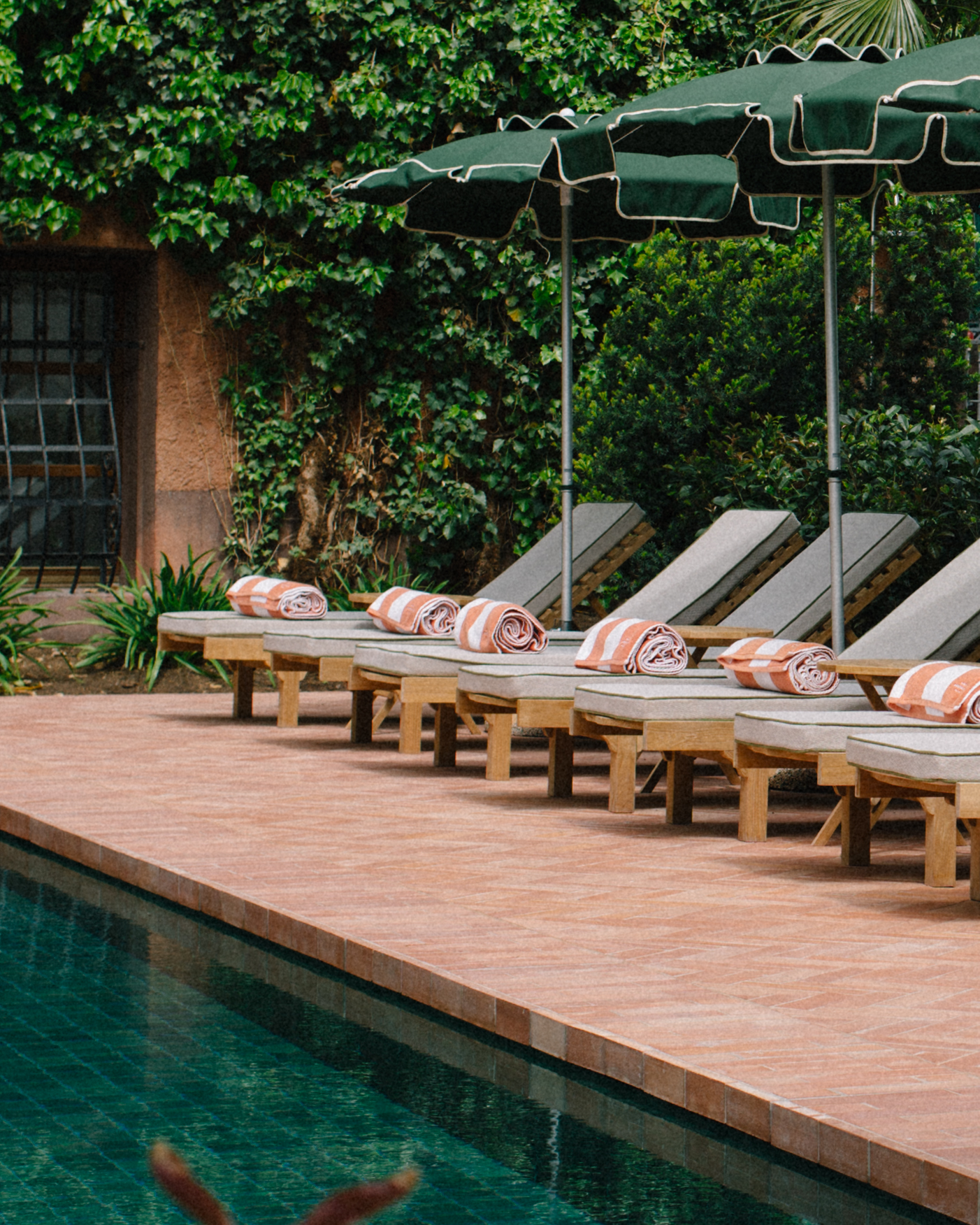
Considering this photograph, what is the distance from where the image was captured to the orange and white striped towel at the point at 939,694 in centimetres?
545

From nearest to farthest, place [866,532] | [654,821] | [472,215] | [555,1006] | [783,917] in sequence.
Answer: [555,1006], [783,917], [654,821], [866,532], [472,215]

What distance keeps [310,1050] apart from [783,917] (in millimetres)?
1554

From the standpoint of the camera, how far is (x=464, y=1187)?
9.55ft

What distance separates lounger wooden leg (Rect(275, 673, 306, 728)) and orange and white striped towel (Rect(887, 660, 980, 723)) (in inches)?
165

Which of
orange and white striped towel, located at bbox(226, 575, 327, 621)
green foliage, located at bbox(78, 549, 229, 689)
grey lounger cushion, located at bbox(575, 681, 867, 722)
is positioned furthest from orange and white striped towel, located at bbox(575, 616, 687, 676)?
green foliage, located at bbox(78, 549, 229, 689)

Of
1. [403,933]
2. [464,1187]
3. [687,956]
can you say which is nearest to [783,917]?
[687,956]

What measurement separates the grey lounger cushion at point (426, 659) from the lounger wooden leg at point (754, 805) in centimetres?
143

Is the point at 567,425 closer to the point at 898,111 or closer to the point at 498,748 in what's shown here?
the point at 498,748

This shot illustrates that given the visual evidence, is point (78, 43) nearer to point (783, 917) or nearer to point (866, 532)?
point (866, 532)

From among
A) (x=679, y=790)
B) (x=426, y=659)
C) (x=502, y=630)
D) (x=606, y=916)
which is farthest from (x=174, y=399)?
(x=606, y=916)

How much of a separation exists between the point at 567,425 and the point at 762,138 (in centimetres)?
206

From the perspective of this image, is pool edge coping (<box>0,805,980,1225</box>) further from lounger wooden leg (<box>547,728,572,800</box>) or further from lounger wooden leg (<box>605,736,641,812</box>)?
lounger wooden leg (<box>547,728,572,800</box>)

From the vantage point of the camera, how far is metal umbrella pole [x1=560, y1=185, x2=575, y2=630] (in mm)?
8820

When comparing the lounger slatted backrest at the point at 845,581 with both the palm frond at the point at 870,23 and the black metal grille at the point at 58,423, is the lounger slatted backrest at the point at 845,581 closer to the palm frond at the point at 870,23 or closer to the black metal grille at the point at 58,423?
the palm frond at the point at 870,23
